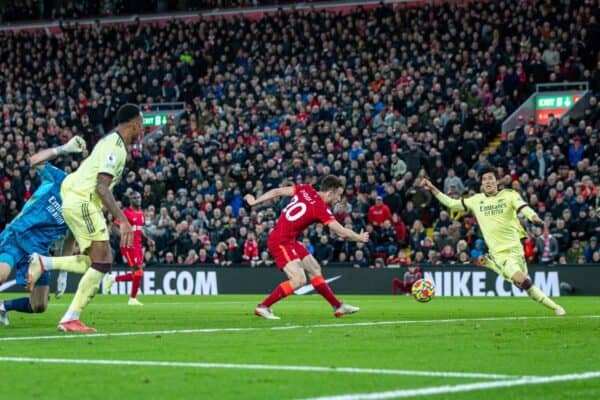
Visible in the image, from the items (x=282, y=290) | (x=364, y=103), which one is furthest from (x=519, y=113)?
(x=282, y=290)

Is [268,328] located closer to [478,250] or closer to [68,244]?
[68,244]

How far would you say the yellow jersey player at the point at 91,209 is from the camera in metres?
12.3

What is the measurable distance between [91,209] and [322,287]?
15.8ft

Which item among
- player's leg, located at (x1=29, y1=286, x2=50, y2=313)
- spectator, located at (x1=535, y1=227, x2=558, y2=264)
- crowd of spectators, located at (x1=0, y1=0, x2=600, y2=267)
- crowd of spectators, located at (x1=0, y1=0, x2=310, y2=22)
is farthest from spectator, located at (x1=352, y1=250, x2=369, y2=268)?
crowd of spectators, located at (x1=0, y1=0, x2=310, y2=22)

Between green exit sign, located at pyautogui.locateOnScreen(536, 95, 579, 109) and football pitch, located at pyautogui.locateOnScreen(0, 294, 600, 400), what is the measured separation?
66.5 feet

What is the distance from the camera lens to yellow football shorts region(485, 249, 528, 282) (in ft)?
56.5

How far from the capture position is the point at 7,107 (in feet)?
142

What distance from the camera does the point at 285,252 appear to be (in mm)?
16516

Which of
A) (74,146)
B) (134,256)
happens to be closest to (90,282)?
(74,146)

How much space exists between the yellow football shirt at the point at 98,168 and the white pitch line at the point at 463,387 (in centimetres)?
590

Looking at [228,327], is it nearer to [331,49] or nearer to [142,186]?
[142,186]

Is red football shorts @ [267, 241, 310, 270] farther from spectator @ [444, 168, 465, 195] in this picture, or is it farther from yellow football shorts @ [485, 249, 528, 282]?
spectator @ [444, 168, 465, 195]

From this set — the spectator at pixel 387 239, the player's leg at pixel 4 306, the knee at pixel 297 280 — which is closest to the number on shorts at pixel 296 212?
the knee at pixel 297 280

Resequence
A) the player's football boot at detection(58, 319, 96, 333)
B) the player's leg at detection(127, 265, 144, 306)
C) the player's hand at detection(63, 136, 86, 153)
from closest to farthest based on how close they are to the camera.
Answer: the player's football boot at detection(58, 319, 96, 333), the player's hand at detection(63, 136, 86, 153), the player's leg at detection(127, 265, 144, 306)
